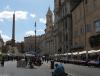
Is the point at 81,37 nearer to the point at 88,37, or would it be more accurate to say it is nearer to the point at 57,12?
A: the point at 88,37

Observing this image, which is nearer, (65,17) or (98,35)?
(98,35)

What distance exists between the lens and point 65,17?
132875 mm

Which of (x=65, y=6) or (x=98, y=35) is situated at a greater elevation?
(x=65, y=6)

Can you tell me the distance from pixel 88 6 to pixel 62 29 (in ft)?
172

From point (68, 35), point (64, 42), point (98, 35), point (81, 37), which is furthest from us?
point (64, 42)

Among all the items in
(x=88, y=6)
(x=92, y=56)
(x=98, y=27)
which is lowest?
(x=92, y=56)

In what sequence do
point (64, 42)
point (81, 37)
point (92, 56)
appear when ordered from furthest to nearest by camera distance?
point (64, 42)
point (81, 37)
point (92, 56)

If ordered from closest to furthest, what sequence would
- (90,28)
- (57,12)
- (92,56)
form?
1. (92,56)
2. (90,28)
3. (57,12)

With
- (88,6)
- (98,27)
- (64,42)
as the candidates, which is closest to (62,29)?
(64,42)

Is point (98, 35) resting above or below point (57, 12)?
below

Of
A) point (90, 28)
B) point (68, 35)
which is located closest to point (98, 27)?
point (90, 28)

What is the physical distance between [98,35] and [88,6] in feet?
46.0

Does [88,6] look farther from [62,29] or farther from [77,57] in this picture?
[62,29]

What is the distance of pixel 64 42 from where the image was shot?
136 meters
